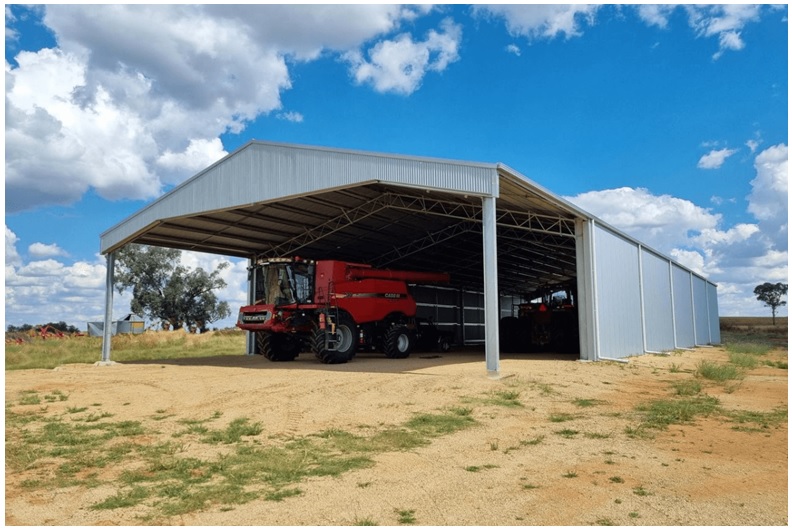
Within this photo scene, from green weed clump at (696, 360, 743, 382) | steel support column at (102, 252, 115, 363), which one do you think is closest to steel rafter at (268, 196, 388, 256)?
steel support column at (102, 252, 115, 363)

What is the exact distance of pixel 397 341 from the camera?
20.9m

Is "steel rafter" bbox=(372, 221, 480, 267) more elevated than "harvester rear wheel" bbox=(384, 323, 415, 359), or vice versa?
"steel rafter" bbox=(372, 221, 480, 267)

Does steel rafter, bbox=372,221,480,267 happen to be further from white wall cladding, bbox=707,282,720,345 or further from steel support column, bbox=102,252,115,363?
white wall cladding, bbox=707,282,720,345

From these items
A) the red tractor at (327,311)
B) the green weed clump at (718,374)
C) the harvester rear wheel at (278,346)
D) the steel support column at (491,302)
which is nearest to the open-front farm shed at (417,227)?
the steel support column at (491,302)

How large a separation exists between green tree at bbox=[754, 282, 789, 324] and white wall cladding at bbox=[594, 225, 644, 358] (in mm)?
65395

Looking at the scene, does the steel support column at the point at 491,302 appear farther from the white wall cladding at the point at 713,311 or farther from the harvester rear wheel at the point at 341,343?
the white wall cladding at the point at 713,311

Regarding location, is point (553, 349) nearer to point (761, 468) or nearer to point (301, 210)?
point (301, 210)

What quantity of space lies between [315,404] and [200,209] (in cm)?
1047

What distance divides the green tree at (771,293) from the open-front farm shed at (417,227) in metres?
55.8

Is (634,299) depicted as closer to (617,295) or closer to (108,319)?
(617,295)

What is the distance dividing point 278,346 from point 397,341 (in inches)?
157

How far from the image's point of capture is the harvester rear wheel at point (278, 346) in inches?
826

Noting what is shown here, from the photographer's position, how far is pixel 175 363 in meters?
21.6

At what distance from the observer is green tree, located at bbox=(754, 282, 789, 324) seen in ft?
254
